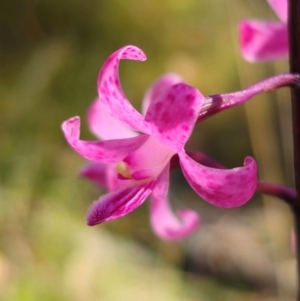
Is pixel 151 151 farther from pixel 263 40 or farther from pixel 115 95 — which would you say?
pixel 263 40

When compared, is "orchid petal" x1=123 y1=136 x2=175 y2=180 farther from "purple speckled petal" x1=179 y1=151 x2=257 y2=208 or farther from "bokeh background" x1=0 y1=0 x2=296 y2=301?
"bokeh background" x1=0 y1=0 x2=296 y2=301

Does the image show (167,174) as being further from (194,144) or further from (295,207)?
(194,144)

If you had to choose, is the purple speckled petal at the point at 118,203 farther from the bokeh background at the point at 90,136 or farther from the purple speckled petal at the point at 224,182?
the bokeh background at the point at 90,136

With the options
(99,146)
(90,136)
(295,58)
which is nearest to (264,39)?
(295,58)

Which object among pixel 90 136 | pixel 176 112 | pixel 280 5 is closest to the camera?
pixel 176 112

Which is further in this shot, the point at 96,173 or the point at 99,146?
the point at 96,173

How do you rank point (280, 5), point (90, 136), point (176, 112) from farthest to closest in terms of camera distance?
point (90, 136), point (280, 5), point (176, 112)

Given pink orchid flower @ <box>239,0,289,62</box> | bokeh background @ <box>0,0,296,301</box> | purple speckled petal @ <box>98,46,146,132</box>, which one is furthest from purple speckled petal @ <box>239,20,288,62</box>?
bokeh background @ <box>0,0,296,301</box>

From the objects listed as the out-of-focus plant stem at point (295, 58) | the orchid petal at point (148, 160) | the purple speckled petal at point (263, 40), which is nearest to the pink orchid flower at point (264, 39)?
the purple speckled petal at point (263, 40)

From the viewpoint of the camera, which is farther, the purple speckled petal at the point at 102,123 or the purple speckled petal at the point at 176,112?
the purple speckled petal at the point at 102,123
